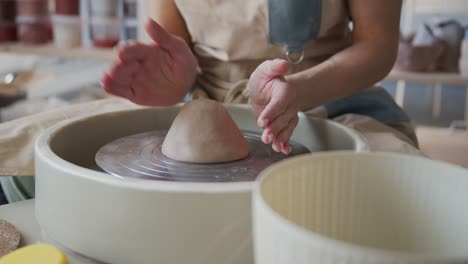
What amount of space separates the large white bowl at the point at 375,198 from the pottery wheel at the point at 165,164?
17 centimetres

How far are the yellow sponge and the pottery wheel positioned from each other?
14 cm

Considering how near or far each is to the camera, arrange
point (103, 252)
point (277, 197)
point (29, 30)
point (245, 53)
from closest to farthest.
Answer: point (277, 197)
point (103, 252)
point (245, 53)
point (29, 30)

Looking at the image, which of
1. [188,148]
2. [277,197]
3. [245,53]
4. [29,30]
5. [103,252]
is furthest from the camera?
[29,30]

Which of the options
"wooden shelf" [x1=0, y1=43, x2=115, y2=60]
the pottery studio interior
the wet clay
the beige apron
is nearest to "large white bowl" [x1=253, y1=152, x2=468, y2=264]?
the pottery studio interior

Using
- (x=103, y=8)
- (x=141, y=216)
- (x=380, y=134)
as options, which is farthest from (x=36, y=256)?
(x=103, y=8)

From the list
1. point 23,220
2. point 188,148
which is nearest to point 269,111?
point 188,148

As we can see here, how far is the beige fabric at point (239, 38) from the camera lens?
81 centimetres

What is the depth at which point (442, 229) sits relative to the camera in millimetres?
345

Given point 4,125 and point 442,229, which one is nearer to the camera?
point 442,229

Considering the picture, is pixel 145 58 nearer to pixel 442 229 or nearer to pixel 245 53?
pixel 245 53

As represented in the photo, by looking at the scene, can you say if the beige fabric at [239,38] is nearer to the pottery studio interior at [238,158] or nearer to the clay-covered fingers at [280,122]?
the pottery studio interior at [238,158]

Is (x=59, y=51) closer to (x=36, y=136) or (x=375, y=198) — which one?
(x=36, y=136)

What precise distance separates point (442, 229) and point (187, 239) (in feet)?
0.62

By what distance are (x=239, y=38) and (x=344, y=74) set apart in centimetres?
19
